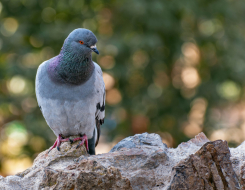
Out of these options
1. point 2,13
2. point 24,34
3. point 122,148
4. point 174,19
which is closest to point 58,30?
point 24,34

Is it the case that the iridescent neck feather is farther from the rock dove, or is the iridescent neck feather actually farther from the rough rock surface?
the rough rock surface

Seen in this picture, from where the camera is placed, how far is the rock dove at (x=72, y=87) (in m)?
4.11

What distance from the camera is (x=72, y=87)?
4195 mm

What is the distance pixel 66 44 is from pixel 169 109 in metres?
5.33

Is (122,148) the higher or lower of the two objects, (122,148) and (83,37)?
the lower

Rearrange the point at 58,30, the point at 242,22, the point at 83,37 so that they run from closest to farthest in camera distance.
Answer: the point at 83,37
the point at 58,30
the point at 242,22

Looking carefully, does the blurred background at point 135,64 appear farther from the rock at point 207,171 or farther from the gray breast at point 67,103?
the rock at point 207,171

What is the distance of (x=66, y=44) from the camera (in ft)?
13.7

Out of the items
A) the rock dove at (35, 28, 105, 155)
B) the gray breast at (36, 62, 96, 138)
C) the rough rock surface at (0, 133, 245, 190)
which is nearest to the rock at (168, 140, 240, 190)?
the rough rock surface at (0, 133, 245, 190)

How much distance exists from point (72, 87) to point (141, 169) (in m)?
1.45

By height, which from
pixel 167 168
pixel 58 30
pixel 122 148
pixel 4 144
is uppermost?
pixel 58 30

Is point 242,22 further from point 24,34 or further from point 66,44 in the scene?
point 66,44

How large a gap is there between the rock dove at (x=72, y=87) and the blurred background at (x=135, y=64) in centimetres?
372

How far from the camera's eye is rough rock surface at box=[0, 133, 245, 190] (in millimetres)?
2977
